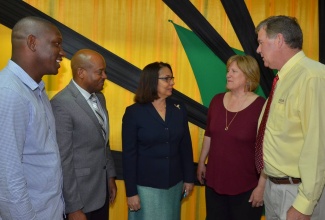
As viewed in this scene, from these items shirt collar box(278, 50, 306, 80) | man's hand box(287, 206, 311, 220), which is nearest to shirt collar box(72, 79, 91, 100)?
shirt collar box(278, 50, 306, 80)

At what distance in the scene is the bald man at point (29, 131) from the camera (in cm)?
152

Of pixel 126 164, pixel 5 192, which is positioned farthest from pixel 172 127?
pixel 5 192

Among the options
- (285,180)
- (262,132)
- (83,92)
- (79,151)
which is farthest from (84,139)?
(285,180)

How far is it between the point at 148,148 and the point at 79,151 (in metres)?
0.60

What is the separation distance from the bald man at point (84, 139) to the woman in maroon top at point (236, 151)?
31.6 inches

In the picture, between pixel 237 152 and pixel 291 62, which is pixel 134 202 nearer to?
pixel 237 152

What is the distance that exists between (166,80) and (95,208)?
1036 millimetres

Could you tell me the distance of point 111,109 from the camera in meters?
3.50

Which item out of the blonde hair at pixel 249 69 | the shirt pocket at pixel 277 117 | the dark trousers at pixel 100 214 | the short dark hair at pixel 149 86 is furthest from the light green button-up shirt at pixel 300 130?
the dark trousers at pixel 100 214

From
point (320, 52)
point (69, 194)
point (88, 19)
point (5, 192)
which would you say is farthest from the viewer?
point (320, 52)

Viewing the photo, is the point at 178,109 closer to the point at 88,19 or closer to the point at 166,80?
the point at 166,80

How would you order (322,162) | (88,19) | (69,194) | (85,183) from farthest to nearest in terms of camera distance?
(88,19) → (85,183) → (69,194) → (322,162)

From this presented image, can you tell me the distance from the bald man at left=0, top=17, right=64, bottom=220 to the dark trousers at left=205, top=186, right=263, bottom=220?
1366 mm

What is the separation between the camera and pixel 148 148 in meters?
2.78
